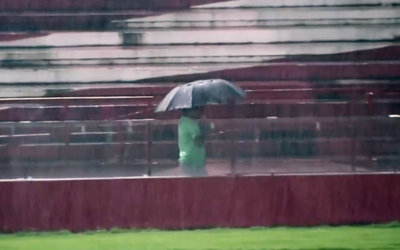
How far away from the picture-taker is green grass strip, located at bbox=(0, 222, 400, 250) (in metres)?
9.72

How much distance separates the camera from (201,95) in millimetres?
12055

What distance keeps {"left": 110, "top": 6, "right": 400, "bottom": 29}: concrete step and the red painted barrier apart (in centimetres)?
589

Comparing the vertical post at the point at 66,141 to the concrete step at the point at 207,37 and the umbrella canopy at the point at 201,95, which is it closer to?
the umbrella canopy at the point at 201,95

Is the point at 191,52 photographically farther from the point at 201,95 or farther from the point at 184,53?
the point at 201,95

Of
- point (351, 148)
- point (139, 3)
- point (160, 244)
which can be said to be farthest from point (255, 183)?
point (139, 3)

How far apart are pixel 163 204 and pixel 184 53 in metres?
5.58

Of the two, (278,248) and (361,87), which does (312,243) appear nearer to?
(278,248)

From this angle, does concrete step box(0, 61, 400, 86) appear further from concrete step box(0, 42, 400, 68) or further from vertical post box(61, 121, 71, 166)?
vertical post box(61, 121, 71, 166)

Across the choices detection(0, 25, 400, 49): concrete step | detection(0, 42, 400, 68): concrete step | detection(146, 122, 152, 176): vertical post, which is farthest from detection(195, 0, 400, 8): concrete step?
detection(146, 122, 152, 176): vertical post

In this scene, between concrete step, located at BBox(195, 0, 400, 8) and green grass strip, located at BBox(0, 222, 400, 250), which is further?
concrete step, located at BBox(195, 0, 400, 8)

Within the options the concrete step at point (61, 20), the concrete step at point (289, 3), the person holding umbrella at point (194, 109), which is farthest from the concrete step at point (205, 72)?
the person holding umbrella at point (194, 109)

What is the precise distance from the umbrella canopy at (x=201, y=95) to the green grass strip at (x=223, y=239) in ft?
5.33

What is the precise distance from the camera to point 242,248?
954 centimetres

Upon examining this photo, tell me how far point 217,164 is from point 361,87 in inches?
202
